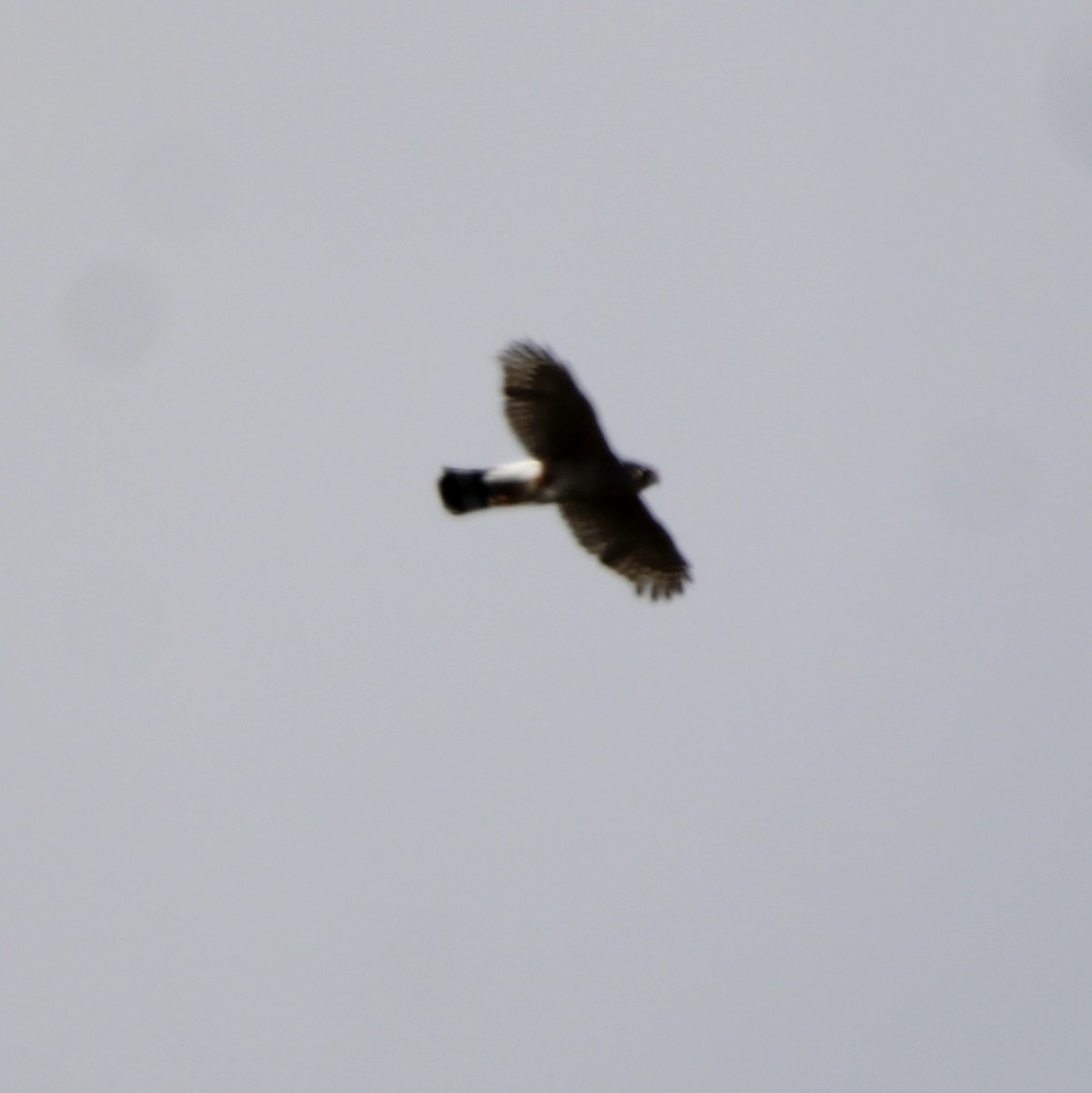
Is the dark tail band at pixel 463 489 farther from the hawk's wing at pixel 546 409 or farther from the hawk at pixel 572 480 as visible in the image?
the hawk's wing at pixel 546 409

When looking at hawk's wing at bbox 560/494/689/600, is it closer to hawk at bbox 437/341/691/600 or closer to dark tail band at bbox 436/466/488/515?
hawk at bbox 437/341/691/600

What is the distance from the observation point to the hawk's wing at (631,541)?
83.0 ft

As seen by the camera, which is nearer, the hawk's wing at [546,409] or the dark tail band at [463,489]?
the hawk's wing at [546,409]

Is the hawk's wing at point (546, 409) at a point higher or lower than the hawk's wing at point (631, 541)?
higher

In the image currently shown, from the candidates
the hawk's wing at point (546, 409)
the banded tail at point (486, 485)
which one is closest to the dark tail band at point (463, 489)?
the banded tail at point (486, 485)

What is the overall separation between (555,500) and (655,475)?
43.9 inches

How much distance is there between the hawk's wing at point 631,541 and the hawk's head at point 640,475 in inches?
5.8

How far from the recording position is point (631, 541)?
2556 cm

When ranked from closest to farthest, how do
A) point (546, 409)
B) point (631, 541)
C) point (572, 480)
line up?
point (546, 409) → point (572, 480) → point (631, 541)

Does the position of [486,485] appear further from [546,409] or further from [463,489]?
[546,409]

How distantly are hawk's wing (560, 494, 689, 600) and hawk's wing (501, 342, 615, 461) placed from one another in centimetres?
83

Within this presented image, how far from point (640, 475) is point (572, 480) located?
782 mm

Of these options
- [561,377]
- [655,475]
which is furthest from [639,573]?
[561,377]

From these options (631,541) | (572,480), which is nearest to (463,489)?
(572,480)
